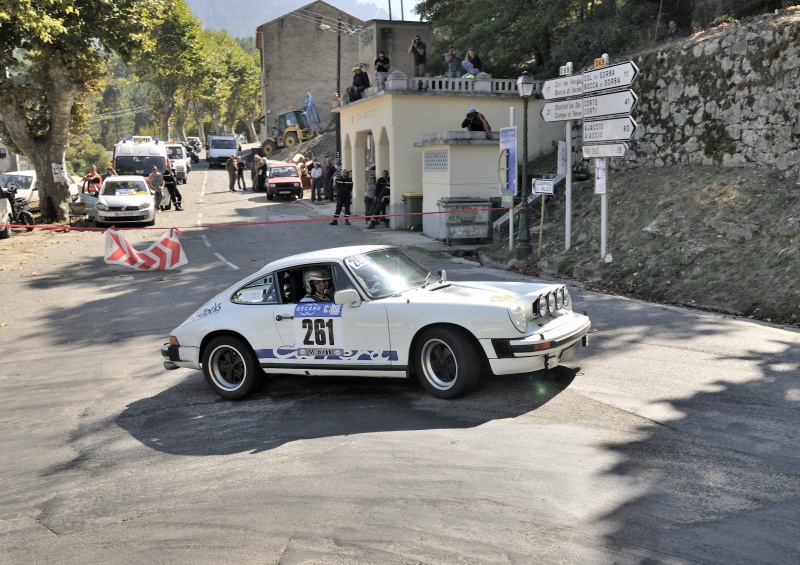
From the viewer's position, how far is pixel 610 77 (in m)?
14.6

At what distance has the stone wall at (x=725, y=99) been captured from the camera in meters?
14.4

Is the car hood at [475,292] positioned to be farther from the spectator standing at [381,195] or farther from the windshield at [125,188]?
the windshield at [125,188]

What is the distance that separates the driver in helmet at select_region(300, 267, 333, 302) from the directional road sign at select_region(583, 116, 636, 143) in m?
8.42

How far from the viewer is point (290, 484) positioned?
5680mm

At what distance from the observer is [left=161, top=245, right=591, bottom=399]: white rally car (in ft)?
23.3

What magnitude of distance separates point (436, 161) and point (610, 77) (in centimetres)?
863

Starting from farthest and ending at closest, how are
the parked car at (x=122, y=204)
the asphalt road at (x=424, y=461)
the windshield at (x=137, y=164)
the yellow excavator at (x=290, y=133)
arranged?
1. the yellow excavator at (x=290, y=133)
2. the windshield at (x=137, y=164)
3. the parked car at (x=122, y=204)
4. the asphalt road at (x=424, y=461)

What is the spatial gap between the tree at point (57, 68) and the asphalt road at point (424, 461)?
17.8 meters

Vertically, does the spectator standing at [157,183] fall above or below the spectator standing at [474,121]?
below

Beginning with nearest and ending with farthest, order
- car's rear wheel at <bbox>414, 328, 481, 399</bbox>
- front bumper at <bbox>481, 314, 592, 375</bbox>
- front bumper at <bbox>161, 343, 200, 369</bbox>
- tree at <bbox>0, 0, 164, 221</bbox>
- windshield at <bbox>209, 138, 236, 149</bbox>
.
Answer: front bumper at <bbox>481, 314, 592, 375</bbox>
car's rear wheel at <bbox>414, 328, 481, 399</bbox>
front bumper at <bbox>161, 343, 200, 369</bbox>
tree at <bbox>0, 0, 164, 221</bbox>
windshield at <bbox>209, 138, 236, 149</bbox>

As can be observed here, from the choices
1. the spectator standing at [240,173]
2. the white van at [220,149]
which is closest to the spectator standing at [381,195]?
the spectator standing at [240,173]

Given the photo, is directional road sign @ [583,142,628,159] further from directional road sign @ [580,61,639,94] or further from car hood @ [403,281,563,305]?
car hood @ [403,281,563,305]

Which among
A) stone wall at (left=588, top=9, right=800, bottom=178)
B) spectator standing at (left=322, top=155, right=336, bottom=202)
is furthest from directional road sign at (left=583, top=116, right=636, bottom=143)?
spectator standing at (left=322, top=155, right=336, bottom=202)

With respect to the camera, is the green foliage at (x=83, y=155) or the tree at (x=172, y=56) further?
the green foliage at (x=83, y=155)
